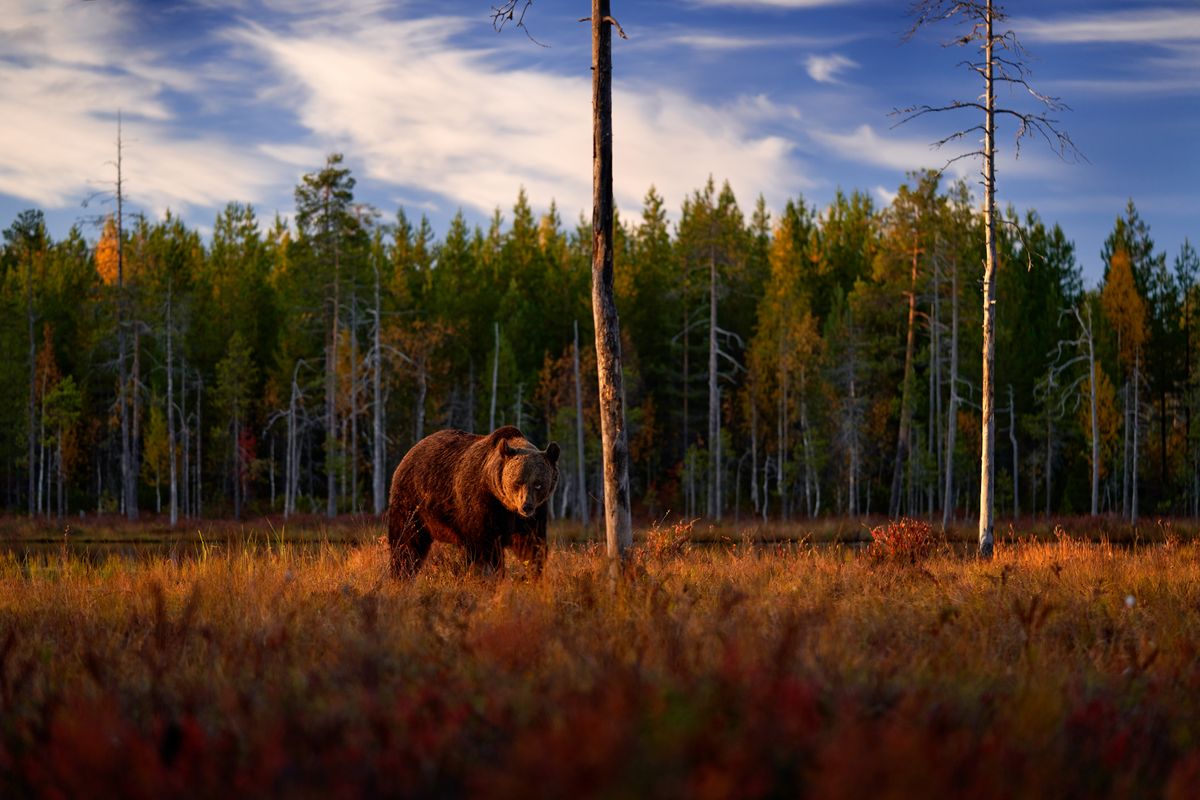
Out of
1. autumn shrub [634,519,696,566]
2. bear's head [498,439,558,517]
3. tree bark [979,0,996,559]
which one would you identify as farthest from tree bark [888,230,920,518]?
bear's head [498,439,558,517]

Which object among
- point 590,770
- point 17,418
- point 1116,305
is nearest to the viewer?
point 590,770

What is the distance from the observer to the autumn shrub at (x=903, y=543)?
12055mm

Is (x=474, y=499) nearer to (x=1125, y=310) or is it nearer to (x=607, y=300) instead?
(x=607, y=300)

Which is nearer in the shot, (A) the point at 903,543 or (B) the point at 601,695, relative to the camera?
(B) the point at 601,695

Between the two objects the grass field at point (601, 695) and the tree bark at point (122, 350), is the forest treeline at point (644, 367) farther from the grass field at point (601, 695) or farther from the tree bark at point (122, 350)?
the grass field at point (601, 695)

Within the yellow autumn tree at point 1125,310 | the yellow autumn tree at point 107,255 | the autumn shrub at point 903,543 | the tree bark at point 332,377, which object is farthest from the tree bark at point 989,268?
the yellow autumn tree at point 107,255

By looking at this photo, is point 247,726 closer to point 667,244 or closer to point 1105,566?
point 1105,566

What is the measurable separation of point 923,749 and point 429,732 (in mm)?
1713

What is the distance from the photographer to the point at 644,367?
57.8 m

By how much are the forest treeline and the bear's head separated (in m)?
29.6

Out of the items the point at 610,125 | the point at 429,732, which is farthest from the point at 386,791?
the point at 610,125

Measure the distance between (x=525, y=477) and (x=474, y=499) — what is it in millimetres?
938

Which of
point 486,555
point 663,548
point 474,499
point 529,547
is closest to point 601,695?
point 529,547

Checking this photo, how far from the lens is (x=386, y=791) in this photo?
3.14m
